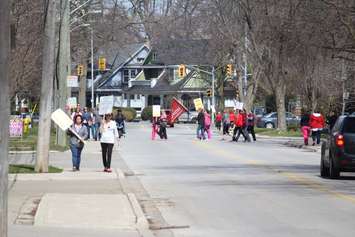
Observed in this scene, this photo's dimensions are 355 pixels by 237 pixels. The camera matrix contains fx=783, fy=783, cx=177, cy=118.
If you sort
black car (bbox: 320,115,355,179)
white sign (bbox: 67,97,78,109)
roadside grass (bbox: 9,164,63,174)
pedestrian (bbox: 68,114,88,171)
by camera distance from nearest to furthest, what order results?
black car (bbox: 320,115,355,179) < roadside grass (bbox: 9,164,63,174) < pedestrian (bbox: 68,114,88,171) < white sign (bbox: 67,97,78,109)

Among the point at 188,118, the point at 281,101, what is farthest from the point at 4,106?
the point at 188,118

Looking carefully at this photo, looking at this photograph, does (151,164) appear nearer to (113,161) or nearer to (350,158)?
(113,161)

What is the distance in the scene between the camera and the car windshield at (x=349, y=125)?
62.7 ft

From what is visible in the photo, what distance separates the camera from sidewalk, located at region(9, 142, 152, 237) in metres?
10.9

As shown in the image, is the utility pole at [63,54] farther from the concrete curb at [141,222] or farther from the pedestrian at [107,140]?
the concrete curb at [141,222]

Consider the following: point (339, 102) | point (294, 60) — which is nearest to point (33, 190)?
point (294, 60)

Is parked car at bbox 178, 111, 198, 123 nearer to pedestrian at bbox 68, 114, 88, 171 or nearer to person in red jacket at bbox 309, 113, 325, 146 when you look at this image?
person in red jacket at bbox 309, 113, 325, 146

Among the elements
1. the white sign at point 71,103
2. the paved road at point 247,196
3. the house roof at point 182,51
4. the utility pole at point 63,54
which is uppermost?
the house roof at point 182,51

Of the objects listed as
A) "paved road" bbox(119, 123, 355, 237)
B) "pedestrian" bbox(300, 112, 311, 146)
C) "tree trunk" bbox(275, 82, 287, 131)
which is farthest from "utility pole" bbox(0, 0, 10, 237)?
"tree trunk" bbox(275, 82, 287, 131)

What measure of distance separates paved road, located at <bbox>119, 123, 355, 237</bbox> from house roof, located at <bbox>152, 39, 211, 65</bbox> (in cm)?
4472

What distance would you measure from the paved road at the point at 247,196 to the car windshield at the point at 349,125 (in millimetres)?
1238

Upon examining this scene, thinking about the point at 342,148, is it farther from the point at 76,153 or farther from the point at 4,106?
the point at 4,106

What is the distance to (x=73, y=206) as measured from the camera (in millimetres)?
13117

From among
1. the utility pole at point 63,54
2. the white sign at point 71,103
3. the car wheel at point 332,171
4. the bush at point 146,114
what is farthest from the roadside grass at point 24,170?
the bush at point 146,114
